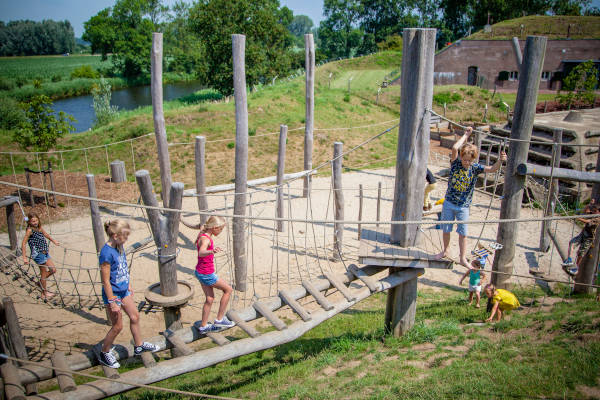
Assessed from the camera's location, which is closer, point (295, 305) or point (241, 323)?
point (241, 323)

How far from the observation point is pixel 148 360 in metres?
4.05

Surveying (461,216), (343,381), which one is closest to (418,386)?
(343,381)

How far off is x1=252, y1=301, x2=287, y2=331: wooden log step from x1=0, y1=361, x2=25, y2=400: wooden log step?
2123mm

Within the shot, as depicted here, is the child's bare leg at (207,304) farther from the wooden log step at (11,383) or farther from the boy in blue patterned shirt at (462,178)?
the boy in blue patterned shirt at (462,178)

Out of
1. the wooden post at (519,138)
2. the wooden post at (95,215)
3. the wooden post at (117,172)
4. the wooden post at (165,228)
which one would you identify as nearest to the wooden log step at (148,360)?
the wooden post at (165,228)

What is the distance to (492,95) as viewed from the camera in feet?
78.8

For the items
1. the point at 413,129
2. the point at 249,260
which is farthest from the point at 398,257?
the point at 249,260

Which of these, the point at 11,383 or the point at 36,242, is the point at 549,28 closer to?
the point at 36,242

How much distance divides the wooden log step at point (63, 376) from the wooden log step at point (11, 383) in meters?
0.26

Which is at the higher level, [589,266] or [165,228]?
[165,228]

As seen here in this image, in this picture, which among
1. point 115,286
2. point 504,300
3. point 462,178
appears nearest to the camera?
point 115,286

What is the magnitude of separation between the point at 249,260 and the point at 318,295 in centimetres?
351

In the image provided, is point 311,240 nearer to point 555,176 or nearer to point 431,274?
point 431,274

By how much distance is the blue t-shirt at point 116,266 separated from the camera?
3.95 meters
